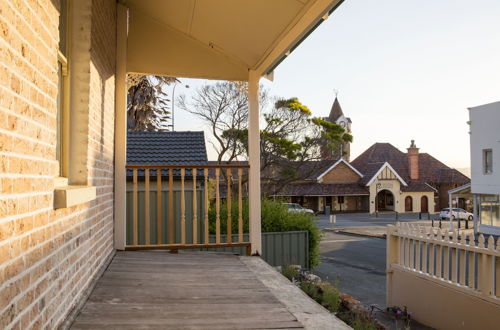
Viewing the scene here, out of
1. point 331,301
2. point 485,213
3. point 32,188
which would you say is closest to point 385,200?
point 485,213

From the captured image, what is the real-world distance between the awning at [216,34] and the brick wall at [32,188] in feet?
6.49

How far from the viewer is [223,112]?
20.6 m

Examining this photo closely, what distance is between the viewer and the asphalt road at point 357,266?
9.79 metres

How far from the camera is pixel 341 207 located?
40156mm

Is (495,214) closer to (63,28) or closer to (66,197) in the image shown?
(63,28)

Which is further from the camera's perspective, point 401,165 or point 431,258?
point 401,165

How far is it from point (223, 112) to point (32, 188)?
62.8ft

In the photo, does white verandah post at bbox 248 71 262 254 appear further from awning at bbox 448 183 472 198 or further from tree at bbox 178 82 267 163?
awning at bbox 448 183 472 198

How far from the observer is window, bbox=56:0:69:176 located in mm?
2629

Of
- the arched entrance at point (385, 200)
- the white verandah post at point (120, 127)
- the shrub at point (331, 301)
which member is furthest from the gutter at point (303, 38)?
the arched entrance at point (385, 200)

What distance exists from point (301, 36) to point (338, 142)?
2135 centimetres

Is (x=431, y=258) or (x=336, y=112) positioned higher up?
(x=336, y=112)

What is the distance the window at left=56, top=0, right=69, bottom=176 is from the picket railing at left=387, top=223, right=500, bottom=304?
486cm

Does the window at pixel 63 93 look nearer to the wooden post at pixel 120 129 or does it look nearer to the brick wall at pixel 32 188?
the brick wall at pixel 32 188
